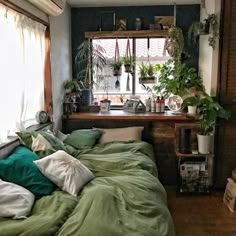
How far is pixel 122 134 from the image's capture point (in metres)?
3.52

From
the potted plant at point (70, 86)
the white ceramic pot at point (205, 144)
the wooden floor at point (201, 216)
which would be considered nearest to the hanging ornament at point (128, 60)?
the potted plant at point (70, 86)

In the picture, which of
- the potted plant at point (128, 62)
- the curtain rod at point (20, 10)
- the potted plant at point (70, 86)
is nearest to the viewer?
the curtain rod at point (20, 10)

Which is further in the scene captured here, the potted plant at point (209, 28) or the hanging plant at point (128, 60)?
the hanging plant at point (128, 60)

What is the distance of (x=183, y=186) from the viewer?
3.48 meters

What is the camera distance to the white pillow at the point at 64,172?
213 cm

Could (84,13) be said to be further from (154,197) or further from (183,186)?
(154,197)

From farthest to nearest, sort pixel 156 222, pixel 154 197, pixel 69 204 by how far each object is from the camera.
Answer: pixel 154 197 → pixel 69 204 → pixel 156 222

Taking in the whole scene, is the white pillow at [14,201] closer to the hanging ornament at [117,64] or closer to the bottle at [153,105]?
the bottle at [153,105]

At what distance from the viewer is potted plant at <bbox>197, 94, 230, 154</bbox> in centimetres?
322

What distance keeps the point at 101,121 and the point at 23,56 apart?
1.31 meters

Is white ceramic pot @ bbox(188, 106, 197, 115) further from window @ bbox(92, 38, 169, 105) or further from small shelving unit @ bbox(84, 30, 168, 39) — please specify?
small shelving unit @ bbox(84, 30, 168, 39)

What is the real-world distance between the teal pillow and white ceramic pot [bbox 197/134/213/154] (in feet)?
6.08

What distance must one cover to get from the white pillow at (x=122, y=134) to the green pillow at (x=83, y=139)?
86mm

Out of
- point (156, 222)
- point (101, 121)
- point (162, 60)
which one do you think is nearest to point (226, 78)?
point (162, 60)
